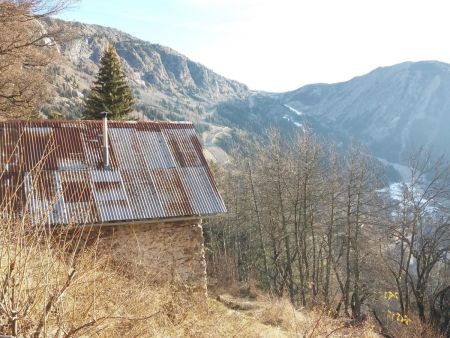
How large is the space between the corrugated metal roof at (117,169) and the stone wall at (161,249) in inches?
18.5

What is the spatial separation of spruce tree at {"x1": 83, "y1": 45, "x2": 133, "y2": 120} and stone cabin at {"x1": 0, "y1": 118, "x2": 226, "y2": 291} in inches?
663

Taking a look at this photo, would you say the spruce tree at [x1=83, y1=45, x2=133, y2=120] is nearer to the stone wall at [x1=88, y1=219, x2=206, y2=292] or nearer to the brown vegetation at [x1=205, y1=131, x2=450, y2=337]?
the brown vegetation at [x1=205, y1=131, x2=450, y2=337]

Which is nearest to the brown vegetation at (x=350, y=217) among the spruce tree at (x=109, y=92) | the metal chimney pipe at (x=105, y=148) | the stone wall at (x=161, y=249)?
the spruce tree at (x=109, y=92)

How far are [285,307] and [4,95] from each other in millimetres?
13492

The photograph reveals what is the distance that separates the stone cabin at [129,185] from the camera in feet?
34.6

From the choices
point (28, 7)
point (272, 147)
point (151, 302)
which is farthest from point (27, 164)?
→ point (272, 147)

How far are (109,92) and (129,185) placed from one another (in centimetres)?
1931

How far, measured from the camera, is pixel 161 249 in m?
11.0

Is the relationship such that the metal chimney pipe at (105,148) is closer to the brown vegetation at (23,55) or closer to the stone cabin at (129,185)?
the stone cabin at (129,185)

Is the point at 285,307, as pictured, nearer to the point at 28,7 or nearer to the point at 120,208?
the point at 120,208

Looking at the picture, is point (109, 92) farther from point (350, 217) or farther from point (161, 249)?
point (161, 249)

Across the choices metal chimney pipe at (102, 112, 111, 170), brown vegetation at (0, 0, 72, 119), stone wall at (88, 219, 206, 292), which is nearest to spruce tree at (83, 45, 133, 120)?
brown vegetation at (0, 0, 72, 119)

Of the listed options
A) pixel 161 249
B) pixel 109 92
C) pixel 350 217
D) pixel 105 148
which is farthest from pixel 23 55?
pixel 350 217

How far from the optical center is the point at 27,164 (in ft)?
35.5
